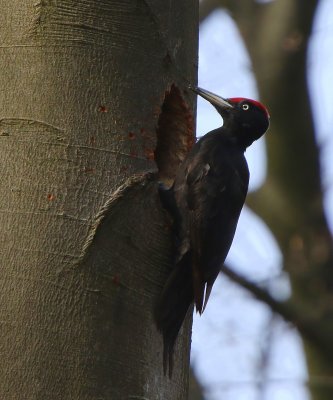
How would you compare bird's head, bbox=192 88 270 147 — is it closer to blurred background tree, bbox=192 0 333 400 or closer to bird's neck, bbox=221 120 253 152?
bird's neck, bbox=221 120 253 152

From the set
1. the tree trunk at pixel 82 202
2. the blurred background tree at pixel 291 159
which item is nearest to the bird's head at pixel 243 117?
the tree trunk at pixel 82 202

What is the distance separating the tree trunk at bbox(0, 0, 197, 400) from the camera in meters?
3.05

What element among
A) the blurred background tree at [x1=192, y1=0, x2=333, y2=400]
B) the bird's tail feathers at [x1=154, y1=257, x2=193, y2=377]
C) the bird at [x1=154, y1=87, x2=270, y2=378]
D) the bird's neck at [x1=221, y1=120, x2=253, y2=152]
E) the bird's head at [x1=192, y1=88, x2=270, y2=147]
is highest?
the blurred background tree at [x1=192, y1=0, x2=333, y2=400]

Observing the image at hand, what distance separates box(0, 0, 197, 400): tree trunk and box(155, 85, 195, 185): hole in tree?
164 mm

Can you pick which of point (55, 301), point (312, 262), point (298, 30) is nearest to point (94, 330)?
point (55, 301)

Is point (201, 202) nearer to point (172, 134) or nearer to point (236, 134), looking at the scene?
point (172, 134)

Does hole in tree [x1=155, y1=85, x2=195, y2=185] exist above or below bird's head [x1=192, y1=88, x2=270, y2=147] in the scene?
below

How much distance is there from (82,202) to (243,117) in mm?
1976

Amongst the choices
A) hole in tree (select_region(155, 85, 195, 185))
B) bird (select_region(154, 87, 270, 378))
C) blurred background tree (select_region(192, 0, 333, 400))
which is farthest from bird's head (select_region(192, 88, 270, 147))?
blurred background tree (select_region(192, 0, 333, 400))

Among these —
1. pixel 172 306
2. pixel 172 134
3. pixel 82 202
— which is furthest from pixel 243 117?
pixel 82 202

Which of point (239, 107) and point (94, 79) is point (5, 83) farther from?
point (239, 107)

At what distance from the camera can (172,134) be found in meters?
4.07

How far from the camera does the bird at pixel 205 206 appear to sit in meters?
3.55

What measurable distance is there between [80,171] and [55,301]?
0.47m
